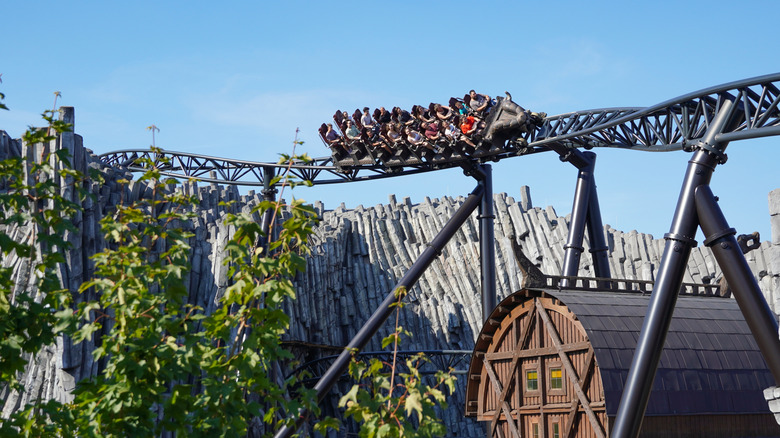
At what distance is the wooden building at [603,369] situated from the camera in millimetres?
16734

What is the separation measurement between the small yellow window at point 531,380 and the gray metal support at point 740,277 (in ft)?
19.9

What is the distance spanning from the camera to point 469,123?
21484mm

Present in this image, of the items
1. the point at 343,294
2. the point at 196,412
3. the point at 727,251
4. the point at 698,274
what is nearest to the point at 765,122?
the point at 727,251

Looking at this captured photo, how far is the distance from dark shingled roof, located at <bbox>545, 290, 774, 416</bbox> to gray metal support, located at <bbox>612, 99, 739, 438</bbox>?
2.95 meters

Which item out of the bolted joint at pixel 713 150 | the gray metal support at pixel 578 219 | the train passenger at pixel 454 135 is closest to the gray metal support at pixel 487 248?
the train passenger at pixel 454 135

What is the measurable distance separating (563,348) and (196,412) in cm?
1287

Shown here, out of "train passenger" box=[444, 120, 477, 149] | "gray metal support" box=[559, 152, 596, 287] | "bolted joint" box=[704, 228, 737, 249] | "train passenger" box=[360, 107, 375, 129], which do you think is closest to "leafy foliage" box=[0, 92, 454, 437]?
"bolted joint" box=[704, 228, 737, 249]

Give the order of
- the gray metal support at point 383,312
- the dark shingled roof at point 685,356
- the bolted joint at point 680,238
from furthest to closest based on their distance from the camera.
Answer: the gray metal support at point 383,312 → the dark shingled roof at point 685,356 → the bolted joint at point 680,238

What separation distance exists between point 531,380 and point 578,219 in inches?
165

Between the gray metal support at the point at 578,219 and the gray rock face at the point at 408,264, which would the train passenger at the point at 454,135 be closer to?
the gray metal support at the point at 578,219

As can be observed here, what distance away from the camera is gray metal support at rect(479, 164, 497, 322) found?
21812mm

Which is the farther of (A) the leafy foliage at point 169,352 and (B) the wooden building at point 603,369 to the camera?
(B) the wooden building at point 603,369

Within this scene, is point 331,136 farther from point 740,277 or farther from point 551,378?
point 740,277

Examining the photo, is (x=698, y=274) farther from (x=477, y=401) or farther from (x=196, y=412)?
(x=196, y=412)
